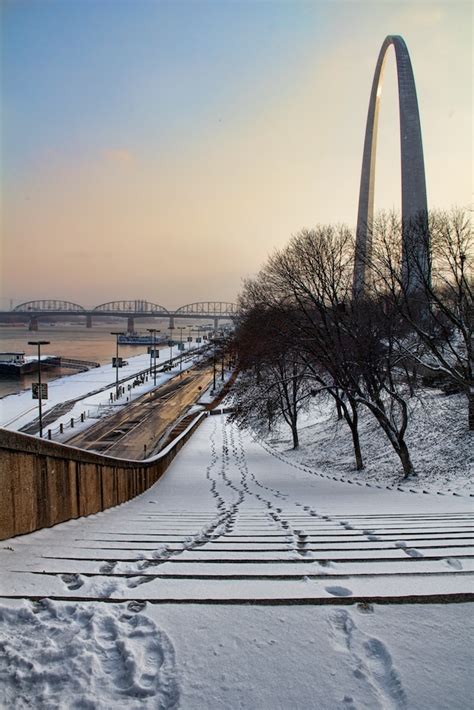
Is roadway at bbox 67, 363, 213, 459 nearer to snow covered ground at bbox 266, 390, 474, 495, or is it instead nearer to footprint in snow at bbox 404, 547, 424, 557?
snow covered ground at bbox 266, 390, 474, 495

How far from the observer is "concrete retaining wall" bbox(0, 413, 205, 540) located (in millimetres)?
4688

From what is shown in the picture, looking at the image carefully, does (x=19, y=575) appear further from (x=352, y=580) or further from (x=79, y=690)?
(x=352, y=580)

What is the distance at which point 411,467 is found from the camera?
1598 centimetres

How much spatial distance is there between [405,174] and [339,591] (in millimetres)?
55585

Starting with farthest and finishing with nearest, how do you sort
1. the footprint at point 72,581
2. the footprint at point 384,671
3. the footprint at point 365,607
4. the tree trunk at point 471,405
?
the tree trunk at point 471,405, the footprint at point 72,581, the footprint at point 365,607, the footprint at point 384,671

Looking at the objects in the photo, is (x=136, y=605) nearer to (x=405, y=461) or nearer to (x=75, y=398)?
(x=405, y=461)

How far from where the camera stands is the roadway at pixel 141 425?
30125 millimetres

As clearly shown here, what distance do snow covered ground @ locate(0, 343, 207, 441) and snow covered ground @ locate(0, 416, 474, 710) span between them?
1107 inches

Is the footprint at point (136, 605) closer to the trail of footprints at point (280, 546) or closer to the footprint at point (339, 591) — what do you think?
the trail of footprints at point (280, 546)

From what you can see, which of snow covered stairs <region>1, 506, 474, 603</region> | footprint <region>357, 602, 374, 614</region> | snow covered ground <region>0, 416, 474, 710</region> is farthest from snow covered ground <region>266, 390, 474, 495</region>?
footprint <region>357, 602, 374, 614</region>

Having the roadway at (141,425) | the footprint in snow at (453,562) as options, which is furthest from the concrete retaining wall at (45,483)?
the roadway at (141,425)

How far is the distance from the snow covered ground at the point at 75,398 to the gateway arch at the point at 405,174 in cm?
2340

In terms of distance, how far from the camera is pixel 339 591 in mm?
2807

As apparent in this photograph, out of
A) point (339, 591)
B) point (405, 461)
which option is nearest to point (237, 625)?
point (339, 591)
